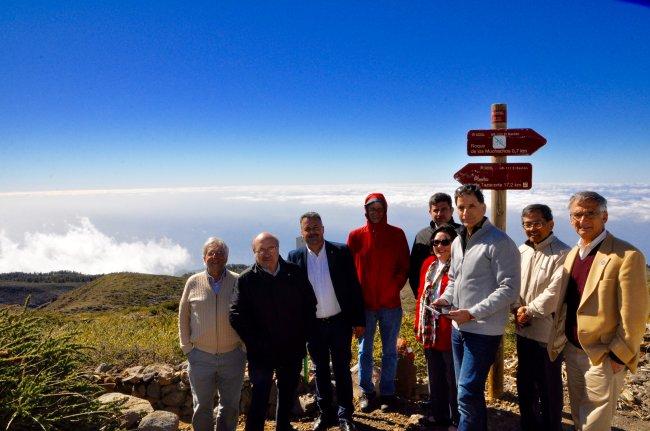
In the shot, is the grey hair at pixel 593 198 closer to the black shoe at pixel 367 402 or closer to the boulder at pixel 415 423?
the boulder at pixel 415 423

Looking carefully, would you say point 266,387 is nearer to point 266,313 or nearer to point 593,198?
point 266,313

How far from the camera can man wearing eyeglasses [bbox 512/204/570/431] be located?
12.6 feet

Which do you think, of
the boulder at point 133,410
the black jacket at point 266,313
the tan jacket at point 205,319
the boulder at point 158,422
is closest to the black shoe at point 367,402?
the black jacket at point 266,313

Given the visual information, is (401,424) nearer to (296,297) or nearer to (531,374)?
(531,374)

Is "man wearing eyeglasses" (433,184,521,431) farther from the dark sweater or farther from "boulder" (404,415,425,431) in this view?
"boulder" (404,415,425,431)

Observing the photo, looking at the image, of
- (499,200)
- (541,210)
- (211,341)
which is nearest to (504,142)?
(499,200)

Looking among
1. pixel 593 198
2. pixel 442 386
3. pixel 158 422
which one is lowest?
pixel 158 422

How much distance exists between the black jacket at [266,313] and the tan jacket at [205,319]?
0.65 feet

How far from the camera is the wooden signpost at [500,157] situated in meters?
4.83

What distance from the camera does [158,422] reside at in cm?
420

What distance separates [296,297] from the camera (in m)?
4.04

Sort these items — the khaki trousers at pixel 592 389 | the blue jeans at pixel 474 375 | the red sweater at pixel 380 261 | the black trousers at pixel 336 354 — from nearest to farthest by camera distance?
the khaki trousers at pixel 592 389
the blue jeans at pixel 474 375
the black trousers at pixel 336 354
the red sweater at pixel 380 261

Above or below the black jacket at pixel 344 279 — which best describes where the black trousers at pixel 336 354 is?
below

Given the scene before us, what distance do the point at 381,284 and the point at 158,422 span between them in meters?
2.68
